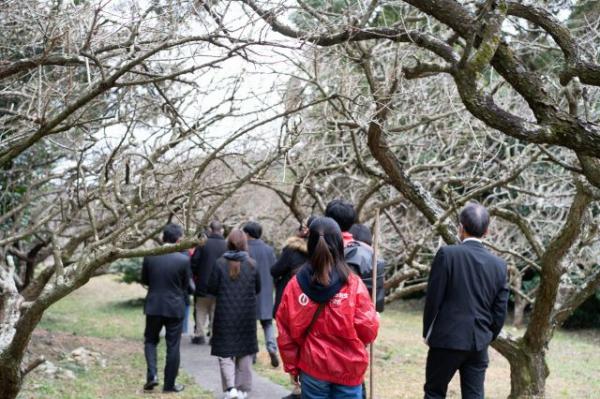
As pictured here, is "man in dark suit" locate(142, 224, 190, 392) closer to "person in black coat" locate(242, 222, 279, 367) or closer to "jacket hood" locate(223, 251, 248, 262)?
"jacket hood" locate(223, 251, 248, 262)

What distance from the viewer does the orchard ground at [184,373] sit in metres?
8.91

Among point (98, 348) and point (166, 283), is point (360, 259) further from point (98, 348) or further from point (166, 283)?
point (98, 348)

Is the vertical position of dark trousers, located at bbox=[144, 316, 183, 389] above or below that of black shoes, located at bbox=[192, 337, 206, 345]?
above

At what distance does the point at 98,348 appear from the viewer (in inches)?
476

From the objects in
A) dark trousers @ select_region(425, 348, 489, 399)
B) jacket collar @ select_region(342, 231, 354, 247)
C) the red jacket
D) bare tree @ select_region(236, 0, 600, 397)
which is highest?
bare tree @ select_region(236, 0, 600, 397)

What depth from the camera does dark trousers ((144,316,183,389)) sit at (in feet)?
27.4

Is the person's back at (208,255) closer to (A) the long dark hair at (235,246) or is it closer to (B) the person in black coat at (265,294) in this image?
(B) the person in black coat at (265,294)

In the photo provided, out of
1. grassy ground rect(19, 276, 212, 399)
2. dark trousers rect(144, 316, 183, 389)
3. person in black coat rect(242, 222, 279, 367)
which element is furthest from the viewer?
person in black coat rect(242, 222, 279, 367)

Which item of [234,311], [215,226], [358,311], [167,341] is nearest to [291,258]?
[234,311]

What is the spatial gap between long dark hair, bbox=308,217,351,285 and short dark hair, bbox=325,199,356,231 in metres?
1.19

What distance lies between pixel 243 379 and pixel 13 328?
3.13 metres

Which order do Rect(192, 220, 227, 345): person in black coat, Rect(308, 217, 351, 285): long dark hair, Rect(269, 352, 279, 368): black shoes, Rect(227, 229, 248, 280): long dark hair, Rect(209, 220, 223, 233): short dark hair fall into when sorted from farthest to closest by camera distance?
Rect(192, 220, 227, 345): person in black coat < Rect(209, 220, 223, 233): short dark hair < Rect(269, 352, 279, 368): black shoes < Rect(227, 229, 248, 280): long dark hair < Rect(308, 217, 351, 285): long dark hair

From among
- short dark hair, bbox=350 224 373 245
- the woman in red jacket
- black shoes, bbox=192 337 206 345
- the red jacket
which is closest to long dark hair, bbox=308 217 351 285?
the woman in red jacket

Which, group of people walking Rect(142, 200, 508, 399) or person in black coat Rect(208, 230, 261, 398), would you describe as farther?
person in black coat Rect(208, 230, 261, 398)
